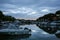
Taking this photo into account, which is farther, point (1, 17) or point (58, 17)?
point (58, 17)

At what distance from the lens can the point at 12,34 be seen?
25.8 m

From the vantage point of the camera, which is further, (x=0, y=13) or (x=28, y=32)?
(x=0, y=13)

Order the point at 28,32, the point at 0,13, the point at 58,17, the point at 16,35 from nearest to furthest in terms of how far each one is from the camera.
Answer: the point at 16,35
the point at 28,32
the point at 0,13
the point at 58,17

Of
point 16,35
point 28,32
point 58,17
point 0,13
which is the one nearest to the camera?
point 16,35

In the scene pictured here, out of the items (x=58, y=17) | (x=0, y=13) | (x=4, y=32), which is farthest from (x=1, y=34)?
(x=58, y=17)

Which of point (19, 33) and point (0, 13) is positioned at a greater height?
point (0, 13)

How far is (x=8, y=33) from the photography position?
85.6ft

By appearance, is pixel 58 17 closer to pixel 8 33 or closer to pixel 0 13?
pixel 0 13

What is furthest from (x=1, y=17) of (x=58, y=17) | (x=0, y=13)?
(x=58, y=17)

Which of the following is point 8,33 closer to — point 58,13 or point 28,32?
point 28,32

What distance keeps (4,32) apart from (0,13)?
251 ft

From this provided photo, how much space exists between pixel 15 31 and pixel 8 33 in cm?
108

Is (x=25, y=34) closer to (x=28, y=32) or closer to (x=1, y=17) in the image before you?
(x=28, y=32)

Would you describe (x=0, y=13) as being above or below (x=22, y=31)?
above
